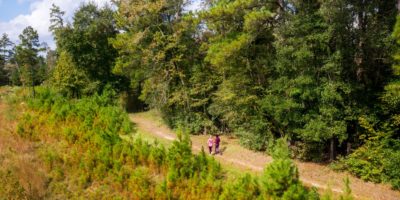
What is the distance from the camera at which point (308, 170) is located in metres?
17.5

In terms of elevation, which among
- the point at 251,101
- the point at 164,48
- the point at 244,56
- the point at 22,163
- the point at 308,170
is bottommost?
the point at 308,170

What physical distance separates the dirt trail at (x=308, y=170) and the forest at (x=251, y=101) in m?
0.47

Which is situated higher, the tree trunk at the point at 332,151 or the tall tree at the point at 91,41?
the tall tree at the point at 91,41

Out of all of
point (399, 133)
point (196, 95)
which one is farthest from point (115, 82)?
point (399, 133)

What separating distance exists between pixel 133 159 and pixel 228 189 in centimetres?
660

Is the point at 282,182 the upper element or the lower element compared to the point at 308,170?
upper

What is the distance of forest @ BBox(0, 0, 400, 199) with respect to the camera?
1508cm

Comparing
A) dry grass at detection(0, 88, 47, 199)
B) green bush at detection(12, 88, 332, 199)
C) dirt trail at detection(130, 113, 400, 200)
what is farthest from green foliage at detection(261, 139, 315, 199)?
dry grass at detection(0, 88, 47, 199)

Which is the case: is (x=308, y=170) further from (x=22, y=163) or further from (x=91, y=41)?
(x=91, y=41)

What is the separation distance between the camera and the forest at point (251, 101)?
1508 centimetres

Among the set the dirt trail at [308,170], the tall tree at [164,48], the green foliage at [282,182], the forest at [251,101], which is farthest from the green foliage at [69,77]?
the green foliage at [282,182]

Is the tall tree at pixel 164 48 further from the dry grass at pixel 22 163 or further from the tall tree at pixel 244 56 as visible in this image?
the dry grass at pixel 22 163

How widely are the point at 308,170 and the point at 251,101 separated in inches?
207

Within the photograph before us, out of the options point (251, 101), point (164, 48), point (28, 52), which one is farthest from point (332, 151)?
point (28, 52)
